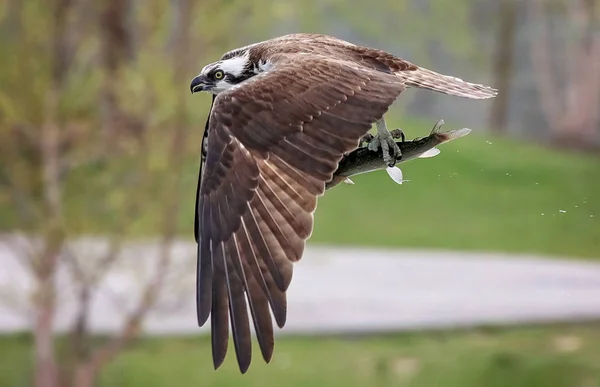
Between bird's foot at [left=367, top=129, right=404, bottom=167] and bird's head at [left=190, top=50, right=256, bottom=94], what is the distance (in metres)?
0.21

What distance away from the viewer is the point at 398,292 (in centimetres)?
523

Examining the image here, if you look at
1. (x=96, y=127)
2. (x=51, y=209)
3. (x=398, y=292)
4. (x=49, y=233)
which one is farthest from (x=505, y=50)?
(x=49, y=233)

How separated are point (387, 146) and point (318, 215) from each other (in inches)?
84.5

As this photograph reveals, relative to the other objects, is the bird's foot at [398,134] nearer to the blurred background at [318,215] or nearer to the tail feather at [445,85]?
the tail feather at [445,85]

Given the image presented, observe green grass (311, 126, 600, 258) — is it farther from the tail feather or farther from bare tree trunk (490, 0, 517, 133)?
the tail feather

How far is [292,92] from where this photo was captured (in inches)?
38.7

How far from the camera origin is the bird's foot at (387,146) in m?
0.88

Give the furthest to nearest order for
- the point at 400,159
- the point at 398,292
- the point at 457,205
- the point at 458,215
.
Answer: the point at 398,292, the point at 458,215, the point at 457,205, the point at 400,159

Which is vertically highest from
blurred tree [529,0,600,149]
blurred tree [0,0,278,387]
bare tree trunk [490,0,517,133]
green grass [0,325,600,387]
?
blurred tree [0,0,278,387]

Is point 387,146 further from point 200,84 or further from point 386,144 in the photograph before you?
point 200,84

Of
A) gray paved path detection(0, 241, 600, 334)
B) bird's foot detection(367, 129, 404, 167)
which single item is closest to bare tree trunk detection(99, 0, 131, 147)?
gray paved path detection(0, 241, 600, 334)

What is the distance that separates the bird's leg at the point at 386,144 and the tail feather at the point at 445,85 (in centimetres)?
5

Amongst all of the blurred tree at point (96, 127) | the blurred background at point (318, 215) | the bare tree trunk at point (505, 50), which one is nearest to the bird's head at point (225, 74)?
the blurred background at point (318, 215)

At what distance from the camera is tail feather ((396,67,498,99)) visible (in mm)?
940
